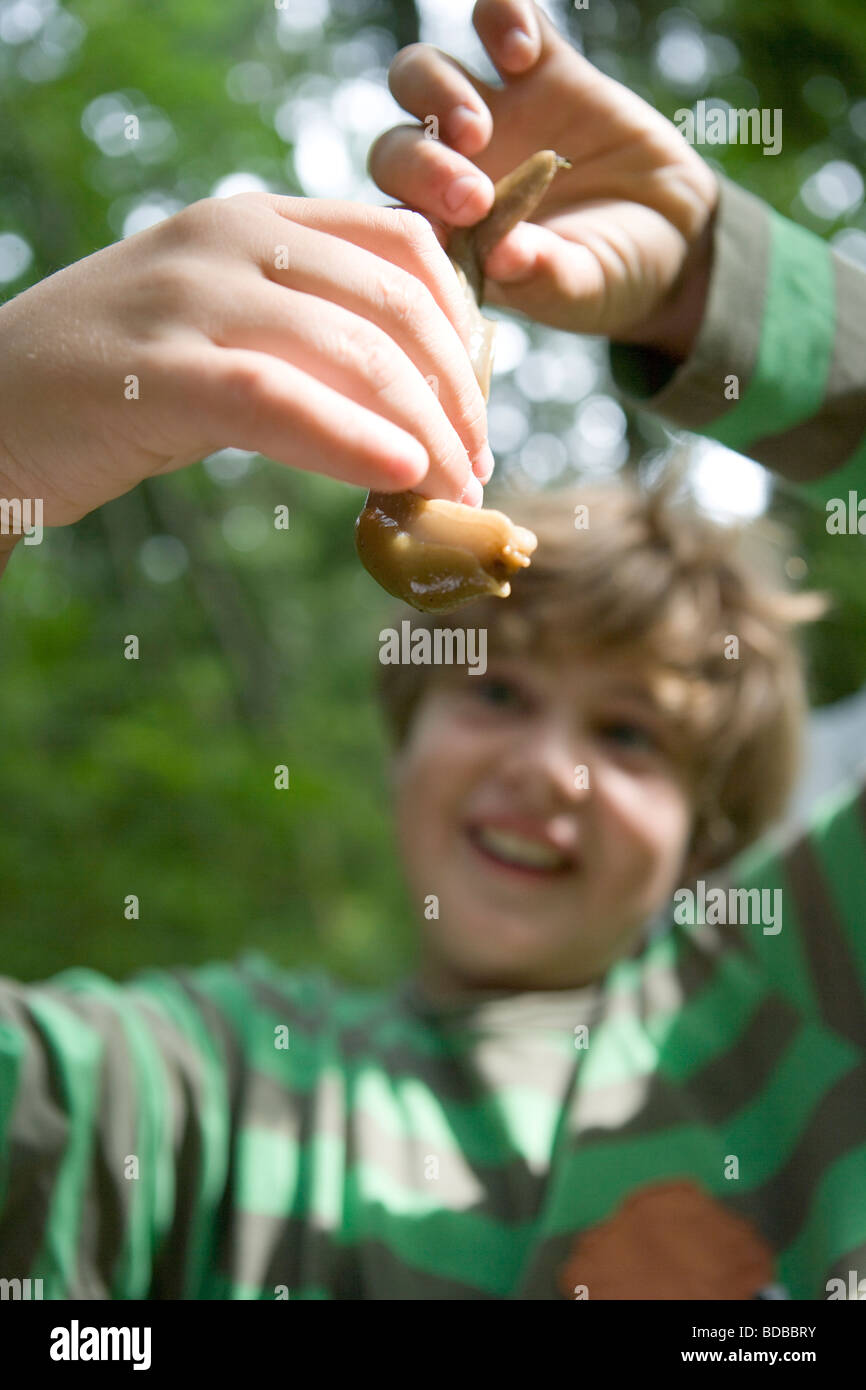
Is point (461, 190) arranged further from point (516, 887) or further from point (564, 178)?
point (516, 887)

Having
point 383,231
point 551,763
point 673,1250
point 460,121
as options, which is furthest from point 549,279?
point 673,1250

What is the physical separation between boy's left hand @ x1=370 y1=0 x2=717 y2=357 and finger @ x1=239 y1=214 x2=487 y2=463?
0.42 feet

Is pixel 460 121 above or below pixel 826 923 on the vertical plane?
above

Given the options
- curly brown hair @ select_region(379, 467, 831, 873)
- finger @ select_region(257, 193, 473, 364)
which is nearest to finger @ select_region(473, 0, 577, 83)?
finger @ select_region(257, 193, 473, 364)

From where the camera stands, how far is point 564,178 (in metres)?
0.85

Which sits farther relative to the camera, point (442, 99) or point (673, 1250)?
point (673, 1250)

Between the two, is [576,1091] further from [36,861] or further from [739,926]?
[36,861]

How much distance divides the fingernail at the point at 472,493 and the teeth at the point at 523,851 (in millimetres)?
813

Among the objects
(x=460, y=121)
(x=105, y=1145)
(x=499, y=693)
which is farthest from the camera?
(x=499, y=693)

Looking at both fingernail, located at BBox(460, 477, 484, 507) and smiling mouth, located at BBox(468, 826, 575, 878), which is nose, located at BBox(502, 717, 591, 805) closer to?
smiling mouth, located at BBox(468, 826, 575, 878)

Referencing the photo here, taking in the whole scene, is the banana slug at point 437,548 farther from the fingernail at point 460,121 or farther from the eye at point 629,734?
the eye at point 629,734

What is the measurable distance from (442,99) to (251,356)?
1.03 feet

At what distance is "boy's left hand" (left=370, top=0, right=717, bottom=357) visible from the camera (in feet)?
2.20

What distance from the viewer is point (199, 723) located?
7.62 ft
